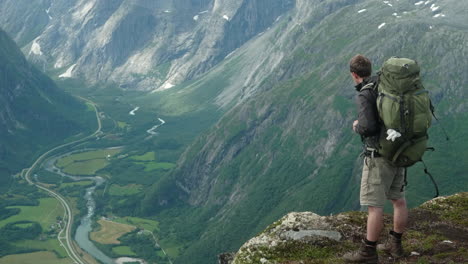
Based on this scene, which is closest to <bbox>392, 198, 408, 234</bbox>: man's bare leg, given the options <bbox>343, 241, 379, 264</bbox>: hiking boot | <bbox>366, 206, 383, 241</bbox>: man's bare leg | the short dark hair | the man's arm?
<bbox>366, 206, 383, 241</bbox>: man's bare leg

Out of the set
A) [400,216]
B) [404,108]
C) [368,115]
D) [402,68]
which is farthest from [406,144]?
[400,216]

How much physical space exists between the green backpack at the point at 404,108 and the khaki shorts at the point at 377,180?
0.95m

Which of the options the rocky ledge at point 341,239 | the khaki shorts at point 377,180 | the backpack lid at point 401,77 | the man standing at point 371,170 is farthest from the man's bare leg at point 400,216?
the backpack lid at point 401,77

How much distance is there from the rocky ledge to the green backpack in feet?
17.1

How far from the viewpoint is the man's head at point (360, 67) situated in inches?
925

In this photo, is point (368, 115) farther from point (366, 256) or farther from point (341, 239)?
point (341, 239)

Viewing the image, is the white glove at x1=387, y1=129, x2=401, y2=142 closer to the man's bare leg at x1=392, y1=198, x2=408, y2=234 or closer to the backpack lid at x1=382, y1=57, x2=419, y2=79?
the backpack lid at x1=382, y1=57, x2=419, y2=79

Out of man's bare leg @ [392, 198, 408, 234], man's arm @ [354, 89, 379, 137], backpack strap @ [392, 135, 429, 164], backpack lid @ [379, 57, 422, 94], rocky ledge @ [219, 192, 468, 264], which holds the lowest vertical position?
rocky ledge @ [219, 192, 468, 264]

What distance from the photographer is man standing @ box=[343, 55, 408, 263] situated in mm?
22547

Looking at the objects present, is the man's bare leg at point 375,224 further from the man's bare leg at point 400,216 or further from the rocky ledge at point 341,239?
the rocky ledge at point 341,239

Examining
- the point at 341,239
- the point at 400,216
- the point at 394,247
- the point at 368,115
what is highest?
the point at 368,115

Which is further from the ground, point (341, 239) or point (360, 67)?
point (360, 67)

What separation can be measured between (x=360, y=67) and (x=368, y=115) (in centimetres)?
Result: 235

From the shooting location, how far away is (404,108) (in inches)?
839
